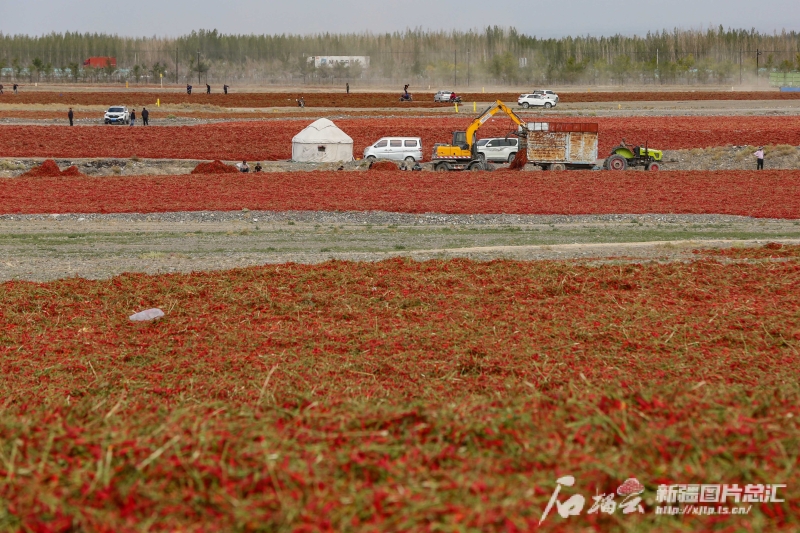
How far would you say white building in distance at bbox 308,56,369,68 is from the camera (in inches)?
6713

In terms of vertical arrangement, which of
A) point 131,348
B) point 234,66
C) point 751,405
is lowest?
point 131,348

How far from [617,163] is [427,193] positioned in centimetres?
1451

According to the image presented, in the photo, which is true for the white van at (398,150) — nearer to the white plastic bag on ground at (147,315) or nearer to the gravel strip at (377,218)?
the gravel strip at (377,218)

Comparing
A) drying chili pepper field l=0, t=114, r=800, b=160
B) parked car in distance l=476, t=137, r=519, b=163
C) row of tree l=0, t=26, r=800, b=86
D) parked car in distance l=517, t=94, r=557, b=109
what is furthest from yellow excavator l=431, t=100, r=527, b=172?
row of tree l=0, t=26, r=800, b=86

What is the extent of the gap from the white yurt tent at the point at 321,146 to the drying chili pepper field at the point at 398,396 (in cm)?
3384

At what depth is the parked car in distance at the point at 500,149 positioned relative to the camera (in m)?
47.4

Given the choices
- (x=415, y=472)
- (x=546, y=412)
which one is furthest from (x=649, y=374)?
(x=415, y=472)

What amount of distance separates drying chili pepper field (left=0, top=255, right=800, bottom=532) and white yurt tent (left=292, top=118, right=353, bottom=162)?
1332 inches

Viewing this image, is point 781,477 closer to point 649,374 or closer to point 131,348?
point 649,374

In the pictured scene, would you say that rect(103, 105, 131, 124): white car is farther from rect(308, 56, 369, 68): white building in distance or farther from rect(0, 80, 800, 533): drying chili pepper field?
rect(308, 56, 369, 68): white building in distance

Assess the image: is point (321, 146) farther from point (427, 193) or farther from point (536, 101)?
point (536, 101)

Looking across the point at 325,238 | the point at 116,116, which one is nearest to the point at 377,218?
the point at 325,238

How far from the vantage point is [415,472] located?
521 centimetres

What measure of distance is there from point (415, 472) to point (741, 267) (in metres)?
11.9
